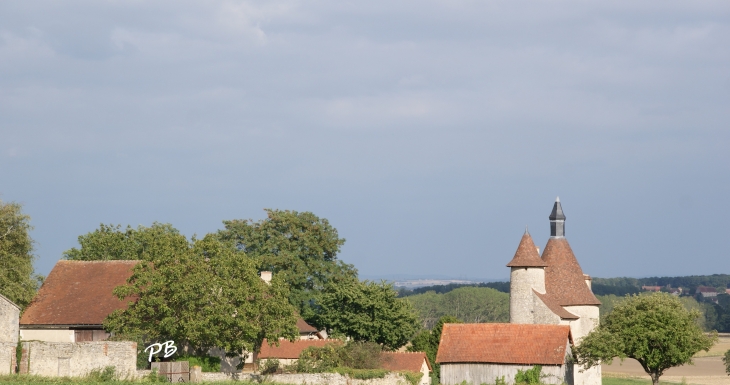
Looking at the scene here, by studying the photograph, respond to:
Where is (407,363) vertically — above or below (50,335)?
below

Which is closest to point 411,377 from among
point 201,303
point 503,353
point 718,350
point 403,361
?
point 403,361

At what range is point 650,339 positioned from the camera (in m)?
51.8

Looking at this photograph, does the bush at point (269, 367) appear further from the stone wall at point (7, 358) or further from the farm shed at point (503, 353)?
the stone wall at point (7, 358)

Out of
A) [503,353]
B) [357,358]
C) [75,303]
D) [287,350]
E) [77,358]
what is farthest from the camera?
[287,350]

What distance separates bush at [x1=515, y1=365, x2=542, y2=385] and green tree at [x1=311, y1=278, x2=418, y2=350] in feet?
27.8

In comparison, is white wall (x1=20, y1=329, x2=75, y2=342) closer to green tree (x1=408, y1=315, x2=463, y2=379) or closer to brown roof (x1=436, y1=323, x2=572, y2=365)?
brown roof (x1=436, y1=323, x2=572, y2=365)

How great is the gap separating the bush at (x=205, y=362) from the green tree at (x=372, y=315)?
42.2ft

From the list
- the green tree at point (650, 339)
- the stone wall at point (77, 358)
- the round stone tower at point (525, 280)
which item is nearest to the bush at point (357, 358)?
the stone wall at point (77, 358)

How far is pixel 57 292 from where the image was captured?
48.8 meters

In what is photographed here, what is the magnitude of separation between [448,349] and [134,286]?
60.5 feet

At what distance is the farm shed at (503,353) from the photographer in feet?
164

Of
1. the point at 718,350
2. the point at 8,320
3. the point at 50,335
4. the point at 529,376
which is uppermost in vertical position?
the point at 8,320

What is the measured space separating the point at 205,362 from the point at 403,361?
10.4m

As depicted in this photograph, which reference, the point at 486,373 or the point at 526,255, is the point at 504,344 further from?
the point at 526,255
